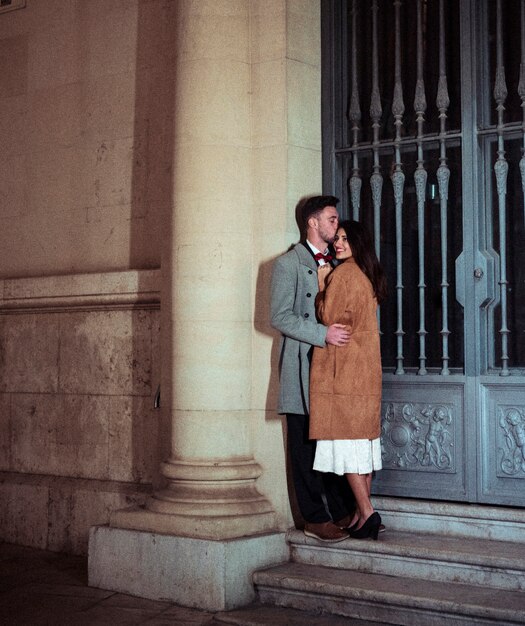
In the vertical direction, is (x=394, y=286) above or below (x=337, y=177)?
below

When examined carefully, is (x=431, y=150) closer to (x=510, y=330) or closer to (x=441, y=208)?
(x=441, y=208)

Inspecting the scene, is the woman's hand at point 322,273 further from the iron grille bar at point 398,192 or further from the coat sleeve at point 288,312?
the iron grille bar at point 398,192

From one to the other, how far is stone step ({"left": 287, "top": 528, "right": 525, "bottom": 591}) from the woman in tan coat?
136mm

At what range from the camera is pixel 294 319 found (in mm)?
6086

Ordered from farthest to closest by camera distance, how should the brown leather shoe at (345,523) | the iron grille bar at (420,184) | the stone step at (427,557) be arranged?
the iron grille bar at (420,184) < the brown leather shoe at (345,523) < the stone step at (427,557)

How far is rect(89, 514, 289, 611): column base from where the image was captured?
589cm

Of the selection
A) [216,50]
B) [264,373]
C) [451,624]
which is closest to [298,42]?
[216,50]

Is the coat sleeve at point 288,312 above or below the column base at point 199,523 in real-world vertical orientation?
above

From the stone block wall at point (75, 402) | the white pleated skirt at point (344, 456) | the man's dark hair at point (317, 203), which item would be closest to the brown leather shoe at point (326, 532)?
the white pleated skirt at point (344, 456)

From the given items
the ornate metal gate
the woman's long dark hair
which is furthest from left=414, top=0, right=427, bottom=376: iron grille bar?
the woman's long dark hair

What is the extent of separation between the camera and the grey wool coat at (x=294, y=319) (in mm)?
6090

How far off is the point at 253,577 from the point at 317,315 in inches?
62.4

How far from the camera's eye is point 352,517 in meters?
6.28

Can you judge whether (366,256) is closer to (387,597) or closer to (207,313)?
(207,313)
